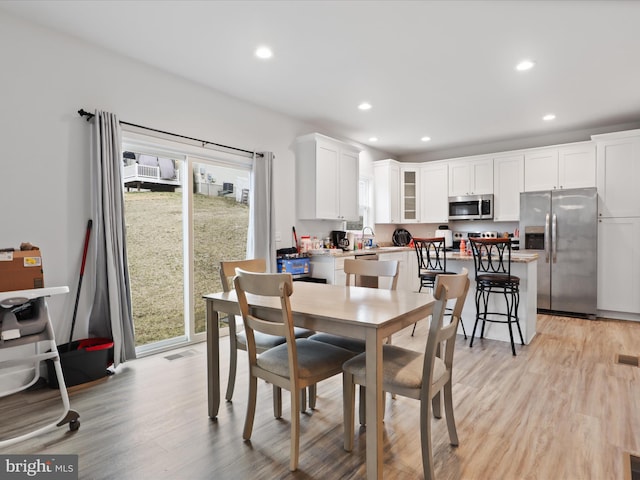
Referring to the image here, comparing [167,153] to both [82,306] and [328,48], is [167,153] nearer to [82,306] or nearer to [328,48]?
[82,306]

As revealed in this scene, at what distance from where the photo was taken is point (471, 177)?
641 cm

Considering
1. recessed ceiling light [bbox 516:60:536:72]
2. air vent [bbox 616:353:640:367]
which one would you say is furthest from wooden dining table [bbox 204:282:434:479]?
recessed ceiling light [bbox 516:60:536:72]

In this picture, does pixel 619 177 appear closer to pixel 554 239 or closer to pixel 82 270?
pixel 554 239

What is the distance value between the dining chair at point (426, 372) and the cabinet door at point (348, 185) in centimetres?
366

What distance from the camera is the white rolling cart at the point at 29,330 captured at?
2.04 metres

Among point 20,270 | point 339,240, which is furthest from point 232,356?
point 339,240

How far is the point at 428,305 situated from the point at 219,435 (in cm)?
141

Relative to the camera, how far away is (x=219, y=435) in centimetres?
210

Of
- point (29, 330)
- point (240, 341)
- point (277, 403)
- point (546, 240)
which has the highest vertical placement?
point (546, 240)

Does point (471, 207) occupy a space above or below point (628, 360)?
above

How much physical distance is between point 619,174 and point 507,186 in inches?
57.0

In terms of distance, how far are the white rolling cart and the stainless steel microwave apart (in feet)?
19.5

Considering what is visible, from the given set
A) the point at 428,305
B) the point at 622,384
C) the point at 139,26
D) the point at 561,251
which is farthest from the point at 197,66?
the point at 561,251

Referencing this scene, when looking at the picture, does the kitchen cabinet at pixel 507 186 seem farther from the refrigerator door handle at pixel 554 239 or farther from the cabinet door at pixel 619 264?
the cabinet door at pixel 619 264
